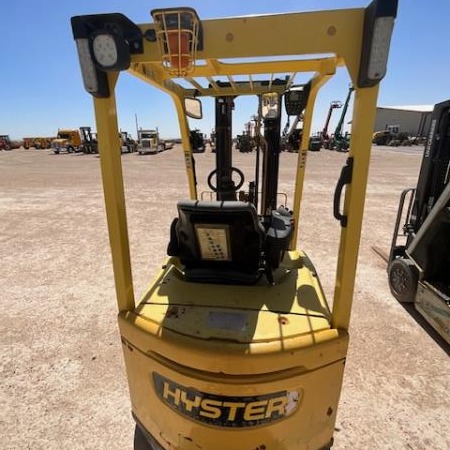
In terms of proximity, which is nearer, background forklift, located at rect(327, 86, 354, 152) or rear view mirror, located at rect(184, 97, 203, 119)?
rear view mirror, located at rect(184, 97, 203, 119)

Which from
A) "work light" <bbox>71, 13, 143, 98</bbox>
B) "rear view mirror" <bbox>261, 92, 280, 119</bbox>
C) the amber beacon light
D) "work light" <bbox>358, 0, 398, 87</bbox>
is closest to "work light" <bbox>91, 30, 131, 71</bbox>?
"work light" <bbox>71, 13, 143, 98</bbox>

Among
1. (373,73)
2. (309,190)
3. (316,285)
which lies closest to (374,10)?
(373,73)

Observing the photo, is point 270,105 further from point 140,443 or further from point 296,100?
point 140,443

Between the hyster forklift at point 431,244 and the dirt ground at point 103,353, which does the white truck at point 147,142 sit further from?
the hyster forklift at point 431,244

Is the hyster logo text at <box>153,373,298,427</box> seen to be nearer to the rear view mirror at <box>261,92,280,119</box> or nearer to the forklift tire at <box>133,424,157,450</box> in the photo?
the forklift tire at <box>133,424,157,450</box>

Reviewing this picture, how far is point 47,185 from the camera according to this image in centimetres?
1287

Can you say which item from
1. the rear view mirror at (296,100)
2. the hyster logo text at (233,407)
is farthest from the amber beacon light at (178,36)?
the rear view mirror at (296,100)

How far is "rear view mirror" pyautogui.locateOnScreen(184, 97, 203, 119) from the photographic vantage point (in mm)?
2920

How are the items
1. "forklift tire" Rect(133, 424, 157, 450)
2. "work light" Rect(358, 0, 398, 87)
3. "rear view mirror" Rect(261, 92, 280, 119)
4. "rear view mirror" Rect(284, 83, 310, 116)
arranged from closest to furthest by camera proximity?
"work light" Rect(358, 0, 398, 87), "forklift tire" Rect(133, 424, 157, 450), "rear view mirror" Rect(284, 83, 310, 116), "rear view mirror" Rect(261, 92, 280, 119)

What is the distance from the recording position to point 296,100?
2.72 m

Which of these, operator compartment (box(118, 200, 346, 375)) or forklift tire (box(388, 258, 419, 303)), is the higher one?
operator compartment (box(118, 200, 346, 375))

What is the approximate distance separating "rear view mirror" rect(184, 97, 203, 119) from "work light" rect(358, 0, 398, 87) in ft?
6.67

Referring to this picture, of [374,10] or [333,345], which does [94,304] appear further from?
[374,10]

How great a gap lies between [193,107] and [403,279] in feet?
10.5
